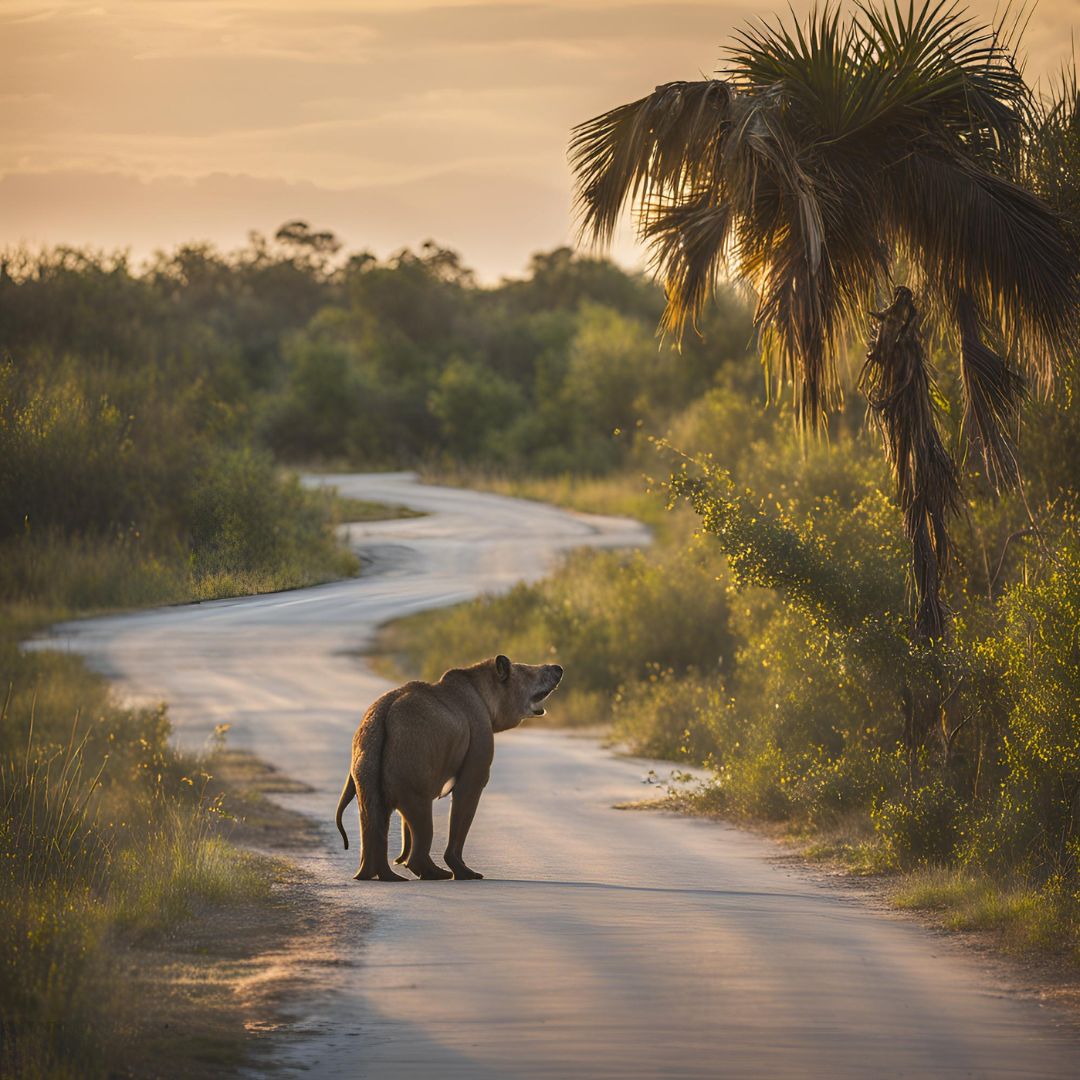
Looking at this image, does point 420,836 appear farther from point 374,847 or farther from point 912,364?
point 912,364

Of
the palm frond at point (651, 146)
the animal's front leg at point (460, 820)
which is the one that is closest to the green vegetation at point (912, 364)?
the palm frond at point (651, 146)

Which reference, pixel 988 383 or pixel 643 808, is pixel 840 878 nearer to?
pixel 988 383

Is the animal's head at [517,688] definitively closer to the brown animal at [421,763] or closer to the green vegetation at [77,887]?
the brown animal at [421,763]

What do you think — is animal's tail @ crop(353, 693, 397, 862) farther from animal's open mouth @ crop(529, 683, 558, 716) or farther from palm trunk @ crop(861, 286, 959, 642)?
palm trunk @ crop(861, 286, 959, 642)

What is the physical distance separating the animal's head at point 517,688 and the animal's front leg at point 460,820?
0.83 meters

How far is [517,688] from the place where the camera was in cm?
1309

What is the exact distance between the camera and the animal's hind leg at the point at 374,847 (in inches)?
460

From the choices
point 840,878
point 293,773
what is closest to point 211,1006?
point 840,878

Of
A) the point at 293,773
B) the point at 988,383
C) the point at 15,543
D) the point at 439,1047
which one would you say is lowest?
the point at 293,773

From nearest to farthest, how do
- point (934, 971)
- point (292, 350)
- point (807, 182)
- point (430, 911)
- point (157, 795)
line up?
point (934, 971), point (430, 911), point (807, 182), point (157, 795), point (292, 350)

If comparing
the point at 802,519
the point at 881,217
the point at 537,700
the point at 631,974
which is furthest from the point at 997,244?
the point at 802,519

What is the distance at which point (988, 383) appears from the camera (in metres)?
13.8

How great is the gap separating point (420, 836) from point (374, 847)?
1.22ft

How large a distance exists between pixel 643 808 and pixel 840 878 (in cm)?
592
